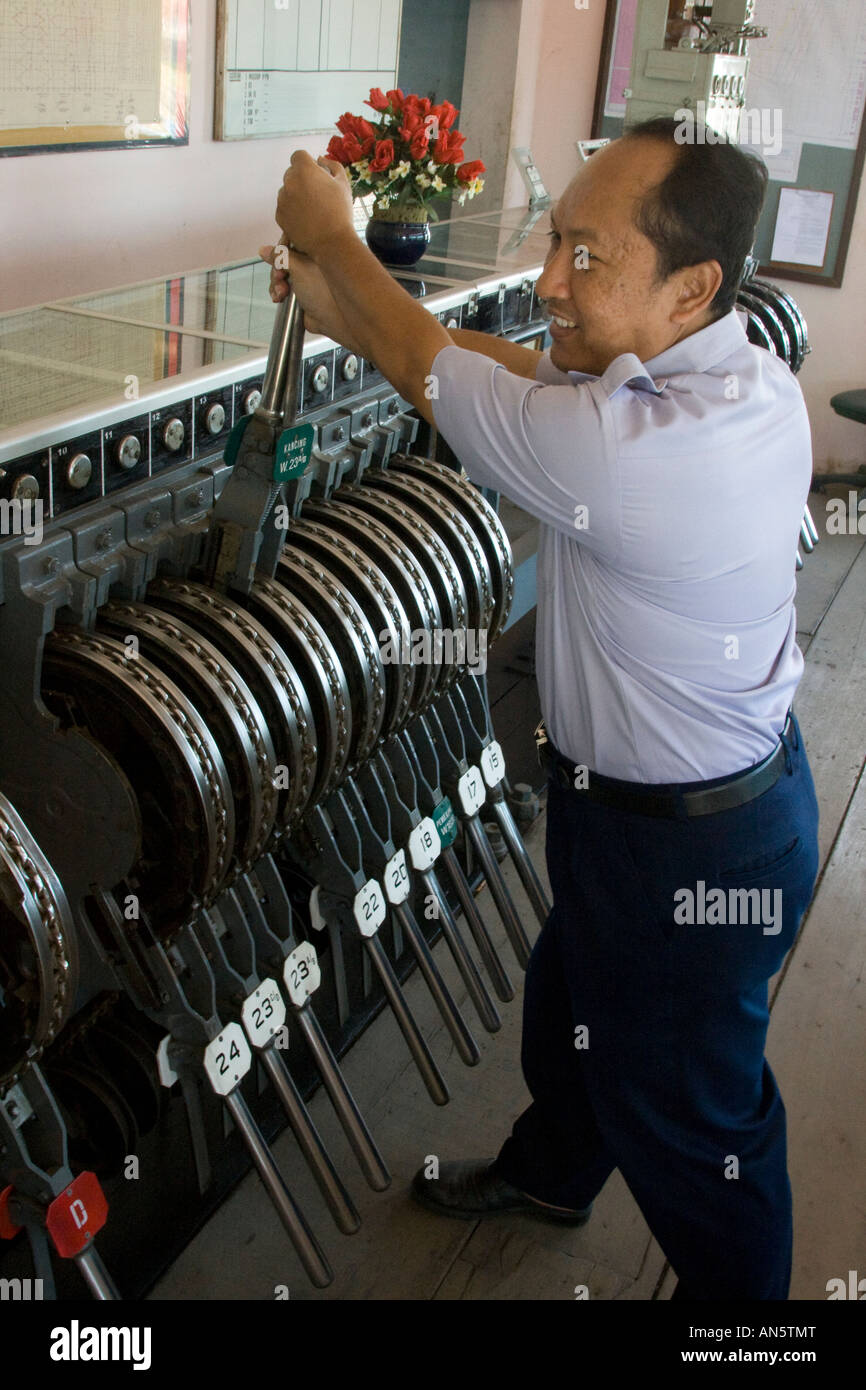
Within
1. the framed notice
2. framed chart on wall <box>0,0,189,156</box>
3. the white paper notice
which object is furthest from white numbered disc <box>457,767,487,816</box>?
the white paper notice

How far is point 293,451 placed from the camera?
1.74 m

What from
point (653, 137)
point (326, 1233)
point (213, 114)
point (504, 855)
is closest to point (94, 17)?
point (213, 114)

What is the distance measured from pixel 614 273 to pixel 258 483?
524mm

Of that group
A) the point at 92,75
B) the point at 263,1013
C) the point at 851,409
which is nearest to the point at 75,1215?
the point at 263,1013

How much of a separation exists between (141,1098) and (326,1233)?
0.49m

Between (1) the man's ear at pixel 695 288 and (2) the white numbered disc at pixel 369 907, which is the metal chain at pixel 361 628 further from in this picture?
(1) the man's ear at pixel 695 288

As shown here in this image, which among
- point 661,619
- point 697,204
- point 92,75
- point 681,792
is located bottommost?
point 681,792

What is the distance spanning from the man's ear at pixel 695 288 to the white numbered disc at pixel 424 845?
1.02 m

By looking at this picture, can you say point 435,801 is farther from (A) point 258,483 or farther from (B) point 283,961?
(A) point 258,483

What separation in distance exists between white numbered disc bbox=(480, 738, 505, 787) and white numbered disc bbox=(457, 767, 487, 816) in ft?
0.18

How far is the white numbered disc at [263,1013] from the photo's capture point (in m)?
1.86

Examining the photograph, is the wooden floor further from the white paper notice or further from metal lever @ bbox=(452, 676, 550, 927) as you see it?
the white paper notice
